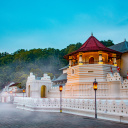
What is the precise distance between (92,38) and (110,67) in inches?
266

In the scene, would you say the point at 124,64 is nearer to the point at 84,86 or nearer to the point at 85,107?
the point at 84,86

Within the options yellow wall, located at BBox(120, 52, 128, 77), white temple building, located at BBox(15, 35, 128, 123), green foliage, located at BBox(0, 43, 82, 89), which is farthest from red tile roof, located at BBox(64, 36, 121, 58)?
green foliage, located at BBox(0, 43, 82, 89)

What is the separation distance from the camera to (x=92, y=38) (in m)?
34.4

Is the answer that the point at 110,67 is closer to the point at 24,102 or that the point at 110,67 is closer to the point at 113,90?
the point at 113,90

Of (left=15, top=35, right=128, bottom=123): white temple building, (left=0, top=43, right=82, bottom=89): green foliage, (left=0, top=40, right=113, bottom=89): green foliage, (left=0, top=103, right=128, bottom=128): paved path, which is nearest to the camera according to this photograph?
(left=0, top=103, right=128, bottom=128): paved path

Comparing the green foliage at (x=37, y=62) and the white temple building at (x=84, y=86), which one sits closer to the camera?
the white temple building at (x=84, y=86)

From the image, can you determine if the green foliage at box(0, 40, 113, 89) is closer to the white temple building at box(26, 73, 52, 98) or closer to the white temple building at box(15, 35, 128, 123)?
the white temple building at box(15, 35, 128, 123)

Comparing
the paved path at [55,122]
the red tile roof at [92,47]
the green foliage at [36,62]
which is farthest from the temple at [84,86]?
the green foliage at [36,62]

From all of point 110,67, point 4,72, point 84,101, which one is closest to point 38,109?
point 84,101

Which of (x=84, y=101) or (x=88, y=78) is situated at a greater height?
(x=88, y=78)

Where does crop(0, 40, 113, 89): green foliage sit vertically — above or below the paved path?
above

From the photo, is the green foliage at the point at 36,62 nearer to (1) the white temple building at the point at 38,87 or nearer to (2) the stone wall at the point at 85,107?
(1) the white temple building at the point at 38,87

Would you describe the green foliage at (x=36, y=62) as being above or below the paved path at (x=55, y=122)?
above

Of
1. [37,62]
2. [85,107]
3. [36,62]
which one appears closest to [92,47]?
[85,107]
